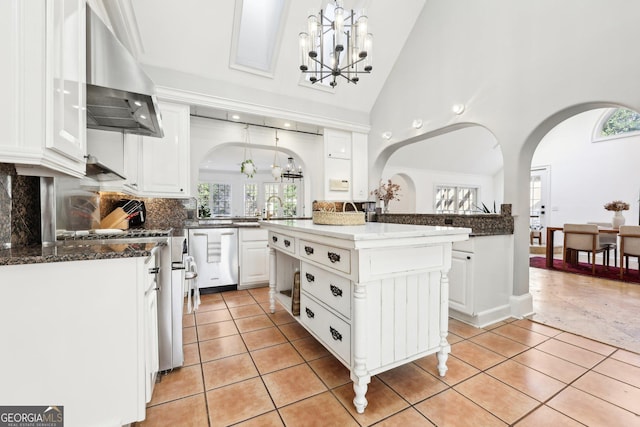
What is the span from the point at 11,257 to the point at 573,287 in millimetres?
5658

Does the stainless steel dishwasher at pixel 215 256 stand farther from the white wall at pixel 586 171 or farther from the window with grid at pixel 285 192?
the white wall at pixel 586 171

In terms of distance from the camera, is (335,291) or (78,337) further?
(335,291)

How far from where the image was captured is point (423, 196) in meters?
7.40

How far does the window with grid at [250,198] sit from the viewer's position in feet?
35.7

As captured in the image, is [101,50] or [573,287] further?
[573,287]

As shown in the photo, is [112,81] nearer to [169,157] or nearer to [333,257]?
[333,257]

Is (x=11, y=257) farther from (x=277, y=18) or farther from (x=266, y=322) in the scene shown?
(x=277, y=18)

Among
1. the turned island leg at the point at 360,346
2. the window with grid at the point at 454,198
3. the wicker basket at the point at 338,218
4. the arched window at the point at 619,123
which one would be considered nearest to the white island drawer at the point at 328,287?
the turned island leg at the point at 360,346

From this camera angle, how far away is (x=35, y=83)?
38.9 inches

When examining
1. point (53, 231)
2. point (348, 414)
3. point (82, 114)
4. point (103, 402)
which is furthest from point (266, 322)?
point (82, 114)

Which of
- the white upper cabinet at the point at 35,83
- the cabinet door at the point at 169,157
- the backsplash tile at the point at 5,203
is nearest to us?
the white upper cabinet at the point at 35,83

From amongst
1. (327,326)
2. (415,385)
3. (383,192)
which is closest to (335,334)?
(327,326)

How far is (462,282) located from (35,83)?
3.22 meters

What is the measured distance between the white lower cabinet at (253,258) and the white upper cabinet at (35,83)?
8.87 feet
